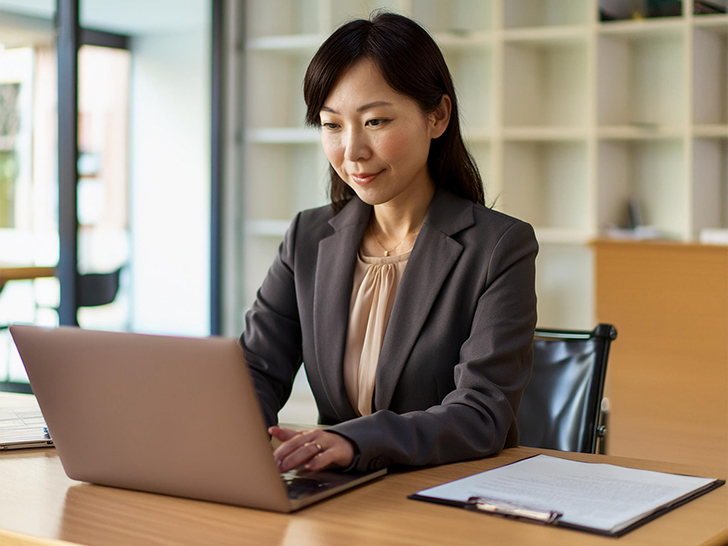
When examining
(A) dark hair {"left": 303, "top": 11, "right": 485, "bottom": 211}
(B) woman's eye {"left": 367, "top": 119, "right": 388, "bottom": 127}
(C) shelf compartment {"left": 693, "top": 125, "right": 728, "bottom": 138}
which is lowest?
(B) woman's eye {"left": 367, "top": 119, "right": 388, "bottom": 127}

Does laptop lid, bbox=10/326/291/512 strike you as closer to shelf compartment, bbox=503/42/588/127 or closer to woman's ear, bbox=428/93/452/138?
woman's ear, bbox=428/93/452/138

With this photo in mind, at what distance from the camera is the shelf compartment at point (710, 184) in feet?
12.0

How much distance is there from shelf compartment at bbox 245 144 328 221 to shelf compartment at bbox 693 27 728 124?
1.94 m

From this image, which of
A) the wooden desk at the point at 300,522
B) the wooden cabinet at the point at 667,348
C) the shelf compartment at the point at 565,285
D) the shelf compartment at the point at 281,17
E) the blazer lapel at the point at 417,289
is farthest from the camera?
the shelf compartment at the point at 281,17

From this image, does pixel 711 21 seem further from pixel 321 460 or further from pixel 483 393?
pixel 321 460

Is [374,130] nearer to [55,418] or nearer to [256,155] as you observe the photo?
[55,418]

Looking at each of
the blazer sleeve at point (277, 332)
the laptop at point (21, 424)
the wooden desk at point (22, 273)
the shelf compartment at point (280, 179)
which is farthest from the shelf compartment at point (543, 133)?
the laptop at point (21, 424)

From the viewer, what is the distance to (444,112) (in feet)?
5.59

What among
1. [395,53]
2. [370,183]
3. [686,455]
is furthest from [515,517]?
[686,455]

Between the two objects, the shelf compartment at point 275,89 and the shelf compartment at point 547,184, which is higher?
the shelf compartment at point 275,89

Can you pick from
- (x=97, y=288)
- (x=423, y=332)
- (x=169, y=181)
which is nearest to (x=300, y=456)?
(x=423, y=332)

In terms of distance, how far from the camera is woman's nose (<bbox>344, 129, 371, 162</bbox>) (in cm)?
156

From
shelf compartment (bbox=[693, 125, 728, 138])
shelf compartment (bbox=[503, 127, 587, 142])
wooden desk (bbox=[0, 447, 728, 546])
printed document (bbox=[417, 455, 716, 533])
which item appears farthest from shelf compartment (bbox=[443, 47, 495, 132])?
wooden desk (bbox=[0, 447, 728, 546])

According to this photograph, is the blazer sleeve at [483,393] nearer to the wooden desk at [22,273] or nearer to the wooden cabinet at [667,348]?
the wooden cabinet at [667,348]
